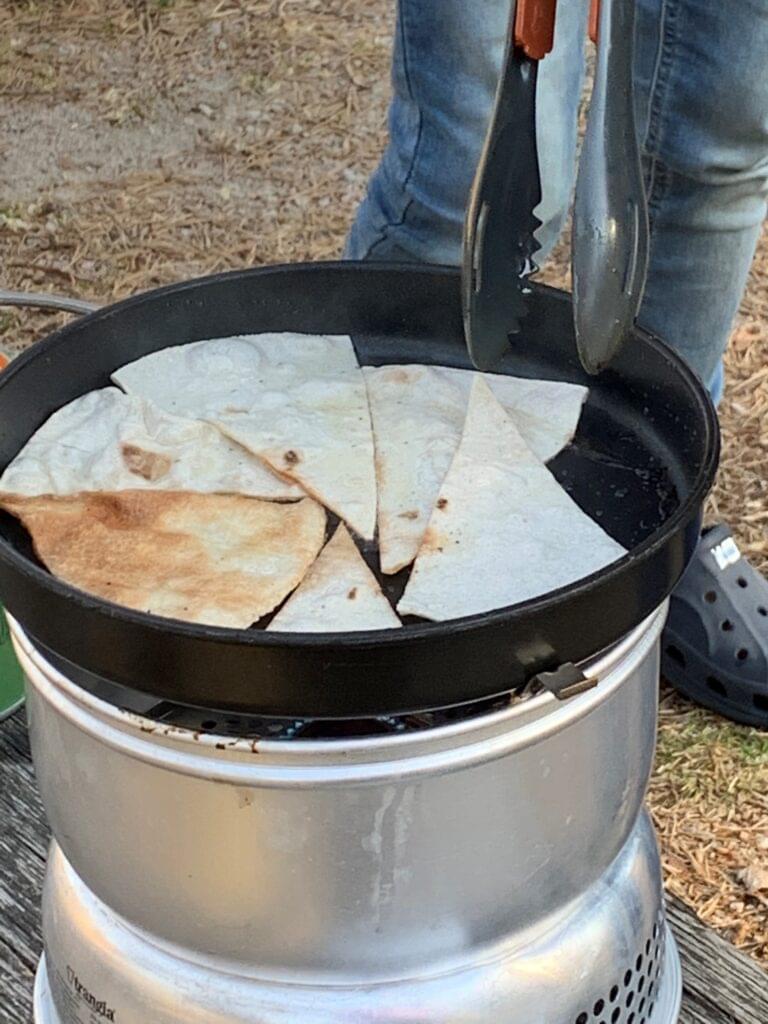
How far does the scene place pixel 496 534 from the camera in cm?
127

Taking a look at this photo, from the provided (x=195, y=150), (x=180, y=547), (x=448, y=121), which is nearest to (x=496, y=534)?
(x=180, y=547)

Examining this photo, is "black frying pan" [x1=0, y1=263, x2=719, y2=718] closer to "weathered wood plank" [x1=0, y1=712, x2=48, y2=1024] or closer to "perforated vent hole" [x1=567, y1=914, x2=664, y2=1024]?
"perforated vent hole" [x1=567, y1=914, x2=664, y2=1024]

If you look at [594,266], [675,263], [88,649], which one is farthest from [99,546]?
[675,263]

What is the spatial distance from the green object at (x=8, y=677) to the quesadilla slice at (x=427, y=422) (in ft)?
2.39

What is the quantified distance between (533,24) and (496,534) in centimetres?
47

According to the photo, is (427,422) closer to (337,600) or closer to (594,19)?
(337,600)

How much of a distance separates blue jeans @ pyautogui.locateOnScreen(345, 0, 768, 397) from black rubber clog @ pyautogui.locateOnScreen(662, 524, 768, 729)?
37 centimetres

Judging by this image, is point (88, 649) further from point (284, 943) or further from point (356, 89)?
point (356, 89)

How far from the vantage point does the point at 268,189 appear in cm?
387

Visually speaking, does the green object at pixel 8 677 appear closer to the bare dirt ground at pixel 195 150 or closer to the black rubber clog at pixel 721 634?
the black rubber clog at pixel 721 634

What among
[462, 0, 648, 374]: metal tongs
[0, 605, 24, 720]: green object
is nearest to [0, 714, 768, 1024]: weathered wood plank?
[0, 605, 24, 720]: green object

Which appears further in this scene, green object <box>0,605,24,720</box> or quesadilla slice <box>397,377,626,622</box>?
green object <box>0,605,24,720</box>

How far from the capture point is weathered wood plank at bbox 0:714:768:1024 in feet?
5.20

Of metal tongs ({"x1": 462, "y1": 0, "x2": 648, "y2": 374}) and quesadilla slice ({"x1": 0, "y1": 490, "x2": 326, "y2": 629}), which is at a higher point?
metal tongs ({"x1": 462, "y1": 0, "x2": 648, "y2": 374})
